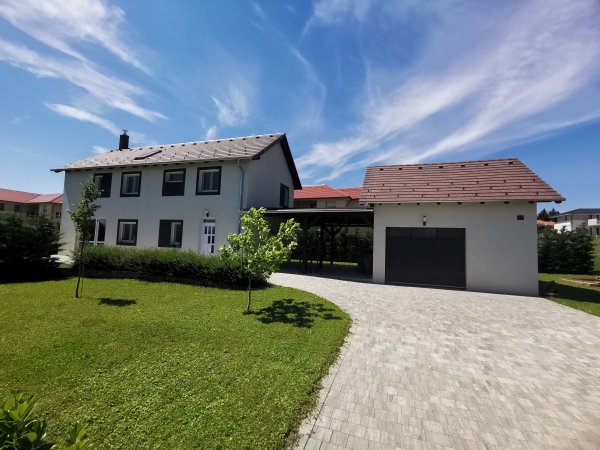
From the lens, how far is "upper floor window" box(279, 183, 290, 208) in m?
18.2

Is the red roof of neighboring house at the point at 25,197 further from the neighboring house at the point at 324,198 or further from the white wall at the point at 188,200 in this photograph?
the neighboring house at the point at 324,198

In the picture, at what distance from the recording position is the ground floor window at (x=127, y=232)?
1599 centimetres

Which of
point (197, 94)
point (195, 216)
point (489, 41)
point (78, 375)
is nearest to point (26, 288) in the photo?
point (195, 216)

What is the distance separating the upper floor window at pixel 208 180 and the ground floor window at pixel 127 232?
16.1 feet

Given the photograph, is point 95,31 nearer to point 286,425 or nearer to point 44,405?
point 44,405

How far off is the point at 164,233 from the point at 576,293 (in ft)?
64.8

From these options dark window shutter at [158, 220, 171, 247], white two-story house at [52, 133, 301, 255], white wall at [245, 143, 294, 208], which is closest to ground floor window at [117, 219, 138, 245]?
white two-story house at [52, 133, 301, 255]

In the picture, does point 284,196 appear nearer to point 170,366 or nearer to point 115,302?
point 115,302

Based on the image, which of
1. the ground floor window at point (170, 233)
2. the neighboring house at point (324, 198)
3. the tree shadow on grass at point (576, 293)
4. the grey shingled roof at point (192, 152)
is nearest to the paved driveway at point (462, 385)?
the tree shadow on grass at point (576, 293)

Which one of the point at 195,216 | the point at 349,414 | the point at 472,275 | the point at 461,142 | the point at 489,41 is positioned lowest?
the point at 349,414

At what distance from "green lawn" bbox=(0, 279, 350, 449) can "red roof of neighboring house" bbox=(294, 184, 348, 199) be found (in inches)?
887

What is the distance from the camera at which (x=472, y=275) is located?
10664 mm

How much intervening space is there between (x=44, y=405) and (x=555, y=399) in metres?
6.28

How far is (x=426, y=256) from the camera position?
1127 centimetres
